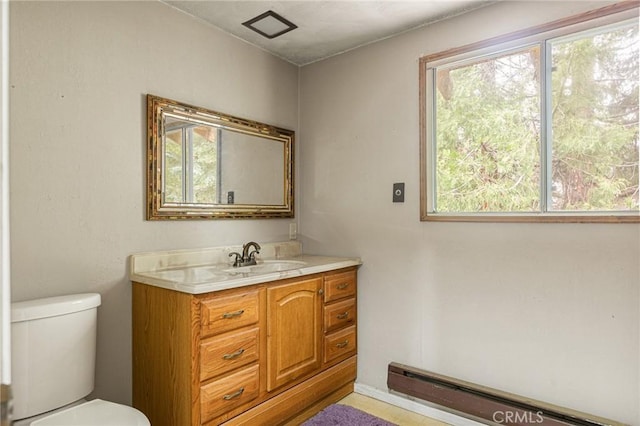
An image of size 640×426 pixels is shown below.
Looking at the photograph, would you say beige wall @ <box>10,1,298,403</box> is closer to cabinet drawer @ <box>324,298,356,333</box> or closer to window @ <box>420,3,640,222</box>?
cabinet drawer @ <box>324,298,356,333</box>

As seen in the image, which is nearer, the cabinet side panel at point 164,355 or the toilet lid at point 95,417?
the toilet lid at point 95,417

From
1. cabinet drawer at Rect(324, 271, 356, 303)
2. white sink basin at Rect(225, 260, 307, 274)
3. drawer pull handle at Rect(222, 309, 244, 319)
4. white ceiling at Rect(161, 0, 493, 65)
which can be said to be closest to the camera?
drawer pull handle at Rect(222, 309, 244, 319)

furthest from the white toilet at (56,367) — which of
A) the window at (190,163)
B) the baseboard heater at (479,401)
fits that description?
the baseboard heater at (479,401)

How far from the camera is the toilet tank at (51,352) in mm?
1359

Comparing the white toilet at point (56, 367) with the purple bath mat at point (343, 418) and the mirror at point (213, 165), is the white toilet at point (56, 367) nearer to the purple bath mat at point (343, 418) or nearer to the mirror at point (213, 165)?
the mirror at point (213, 165)

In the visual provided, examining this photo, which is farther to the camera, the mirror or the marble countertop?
the mirror

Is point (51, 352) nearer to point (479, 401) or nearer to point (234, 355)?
point (234, 355)

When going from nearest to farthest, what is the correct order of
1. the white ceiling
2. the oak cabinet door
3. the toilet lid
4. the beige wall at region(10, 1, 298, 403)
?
the toilet lid
the beige wall at region(10, 1, 298, 403)
the oak cabinet door
the white ceiling

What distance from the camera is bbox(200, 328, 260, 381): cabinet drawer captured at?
1.60 m

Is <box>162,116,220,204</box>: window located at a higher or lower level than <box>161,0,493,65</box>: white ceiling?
lower

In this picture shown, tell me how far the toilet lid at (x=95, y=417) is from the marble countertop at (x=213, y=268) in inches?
19.1

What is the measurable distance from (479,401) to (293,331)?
1063mm

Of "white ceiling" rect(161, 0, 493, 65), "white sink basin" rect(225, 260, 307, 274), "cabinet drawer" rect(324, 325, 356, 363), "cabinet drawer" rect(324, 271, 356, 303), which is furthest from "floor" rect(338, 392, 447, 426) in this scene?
"white ceiling" rect(161, 0, 493, 65)

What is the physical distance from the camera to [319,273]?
7.29ft
